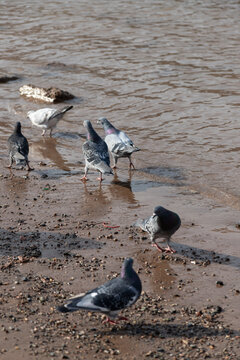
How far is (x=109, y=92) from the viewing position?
51.3ft

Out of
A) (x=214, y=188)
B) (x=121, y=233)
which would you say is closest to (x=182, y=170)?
(x=214, y=188)

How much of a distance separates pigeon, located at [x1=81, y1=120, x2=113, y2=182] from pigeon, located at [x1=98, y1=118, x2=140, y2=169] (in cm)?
23

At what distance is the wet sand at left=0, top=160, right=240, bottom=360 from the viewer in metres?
5.90

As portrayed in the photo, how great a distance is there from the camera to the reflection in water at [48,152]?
1151 centimetres

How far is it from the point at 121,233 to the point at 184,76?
9007mm

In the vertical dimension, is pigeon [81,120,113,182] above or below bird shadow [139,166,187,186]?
above

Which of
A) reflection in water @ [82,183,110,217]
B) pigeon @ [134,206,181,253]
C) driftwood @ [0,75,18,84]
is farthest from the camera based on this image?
driftwood @ [0,75,18,84]

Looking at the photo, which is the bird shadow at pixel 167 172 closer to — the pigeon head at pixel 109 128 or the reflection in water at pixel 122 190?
the reflection in water at pixel 122 190

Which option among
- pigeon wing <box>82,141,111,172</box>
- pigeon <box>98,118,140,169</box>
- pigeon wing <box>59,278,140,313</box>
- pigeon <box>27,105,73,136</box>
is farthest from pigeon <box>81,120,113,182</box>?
pigeon wing <box>59,278,140,313</box>

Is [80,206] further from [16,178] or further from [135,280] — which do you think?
[135,280]

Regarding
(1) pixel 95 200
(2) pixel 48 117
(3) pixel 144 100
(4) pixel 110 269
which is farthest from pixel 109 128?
(4) pixel 110 269

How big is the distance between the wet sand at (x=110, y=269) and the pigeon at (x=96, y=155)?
31 centimetres

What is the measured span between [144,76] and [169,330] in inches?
443

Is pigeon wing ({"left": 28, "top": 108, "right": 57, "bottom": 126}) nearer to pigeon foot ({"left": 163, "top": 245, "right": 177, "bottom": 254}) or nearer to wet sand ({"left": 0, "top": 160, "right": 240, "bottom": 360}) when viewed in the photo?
wet sand ({"left": 0, "top": 160, "right": 240, "bottom": 360})
